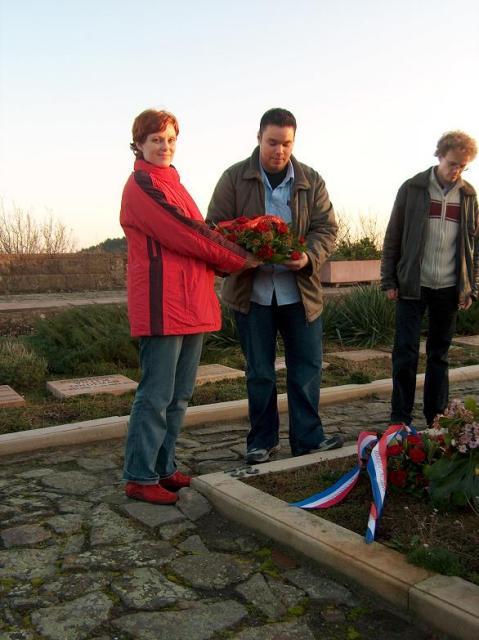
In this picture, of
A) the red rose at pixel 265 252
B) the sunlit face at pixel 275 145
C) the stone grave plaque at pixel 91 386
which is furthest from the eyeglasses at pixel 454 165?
the stone grave plaque at pixel 91 386

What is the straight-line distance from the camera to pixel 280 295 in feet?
13.5

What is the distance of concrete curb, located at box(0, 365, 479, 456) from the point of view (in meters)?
4.47

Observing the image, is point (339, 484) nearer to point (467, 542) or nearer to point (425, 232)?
point (467, 542)

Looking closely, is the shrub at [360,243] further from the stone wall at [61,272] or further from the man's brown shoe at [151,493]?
the man's brown shoe at [151,493]

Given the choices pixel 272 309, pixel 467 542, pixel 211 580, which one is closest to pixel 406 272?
pixel 272 309

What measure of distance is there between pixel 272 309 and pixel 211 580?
5.67 feet

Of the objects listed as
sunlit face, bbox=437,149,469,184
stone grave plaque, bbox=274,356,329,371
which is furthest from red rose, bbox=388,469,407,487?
stone grave plaque, bbox=274,356,329,371

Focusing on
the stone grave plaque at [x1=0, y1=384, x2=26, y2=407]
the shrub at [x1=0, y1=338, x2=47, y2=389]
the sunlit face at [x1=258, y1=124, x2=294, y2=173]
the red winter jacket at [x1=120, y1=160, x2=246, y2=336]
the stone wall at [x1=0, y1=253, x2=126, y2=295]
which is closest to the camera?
the red winter jacket at [x1=120, y1=160, x2=246, y2=336]

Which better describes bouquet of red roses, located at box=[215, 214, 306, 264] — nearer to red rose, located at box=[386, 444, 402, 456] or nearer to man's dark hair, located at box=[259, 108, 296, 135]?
man's dark hair, located at box=[259, 108, 296, 135]

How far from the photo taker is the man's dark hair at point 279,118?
3910mm

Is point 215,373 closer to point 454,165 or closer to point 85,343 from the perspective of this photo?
point 85,343

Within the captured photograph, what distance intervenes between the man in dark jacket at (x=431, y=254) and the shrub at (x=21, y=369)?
117 inches

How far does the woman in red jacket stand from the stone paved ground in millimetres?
284

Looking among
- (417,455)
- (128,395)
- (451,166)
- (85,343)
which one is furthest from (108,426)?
(451,166)
